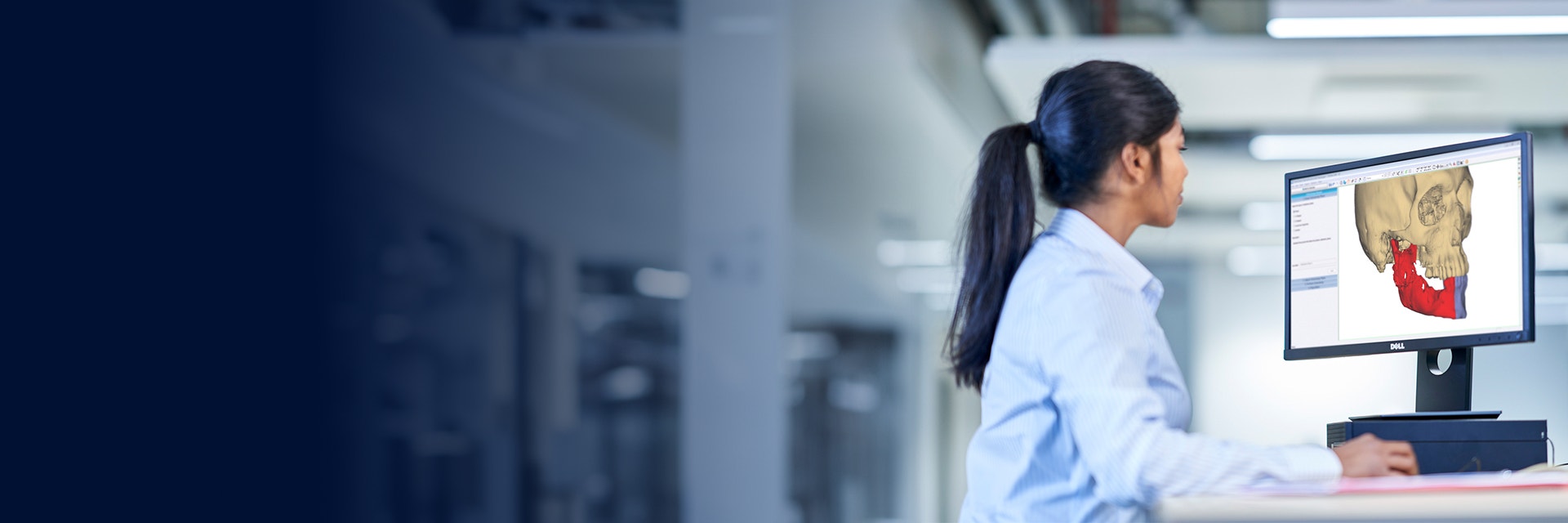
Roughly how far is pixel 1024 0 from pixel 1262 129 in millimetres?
1415

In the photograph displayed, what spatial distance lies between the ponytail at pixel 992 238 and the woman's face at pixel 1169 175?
0.14 meters

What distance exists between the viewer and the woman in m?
1.23

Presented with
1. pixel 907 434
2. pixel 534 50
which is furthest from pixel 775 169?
pixel 907 434

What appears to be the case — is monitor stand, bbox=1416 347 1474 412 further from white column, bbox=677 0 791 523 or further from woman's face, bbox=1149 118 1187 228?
white column, bbox=677 0 791 523

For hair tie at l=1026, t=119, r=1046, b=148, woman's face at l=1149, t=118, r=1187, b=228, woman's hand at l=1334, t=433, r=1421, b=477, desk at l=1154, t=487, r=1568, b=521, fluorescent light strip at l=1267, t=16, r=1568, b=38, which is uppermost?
fluorescent light strip at l=1267, t=16, r=1568, b=38

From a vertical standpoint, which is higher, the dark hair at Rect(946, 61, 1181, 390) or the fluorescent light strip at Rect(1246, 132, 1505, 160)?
the fluorescent light strip at Rect(1246, 132, 1505, 160)

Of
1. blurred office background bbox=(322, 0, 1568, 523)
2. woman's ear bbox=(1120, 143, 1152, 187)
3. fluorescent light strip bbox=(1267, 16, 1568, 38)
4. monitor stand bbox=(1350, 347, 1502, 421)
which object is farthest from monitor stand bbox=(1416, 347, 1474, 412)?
fluorescent light strip bbox=(1267, 16, 1568, 38)

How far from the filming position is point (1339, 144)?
5383 mm

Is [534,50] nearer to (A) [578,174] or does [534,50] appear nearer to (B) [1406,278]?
(A) [578,174]

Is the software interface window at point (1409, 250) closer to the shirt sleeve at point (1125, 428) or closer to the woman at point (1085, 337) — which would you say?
the woman at point (1085, 337)

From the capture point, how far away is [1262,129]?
19.2 feet

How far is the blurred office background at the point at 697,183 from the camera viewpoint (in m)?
3.91

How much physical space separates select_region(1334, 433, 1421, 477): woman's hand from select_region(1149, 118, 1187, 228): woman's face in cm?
34

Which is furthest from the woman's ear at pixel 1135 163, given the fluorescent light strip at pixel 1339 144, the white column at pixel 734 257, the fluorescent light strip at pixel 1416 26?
the fluorescent light strip at pixel 1339 144
